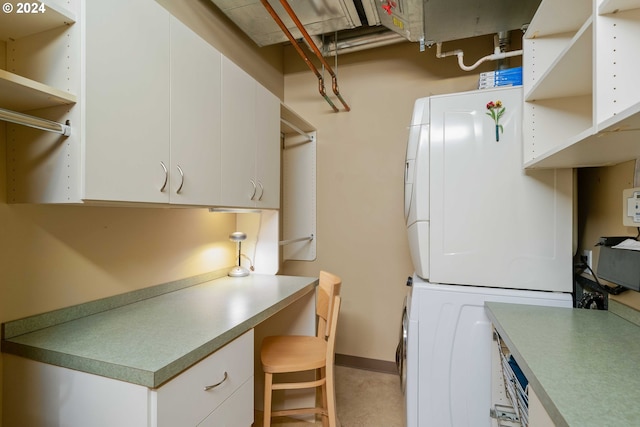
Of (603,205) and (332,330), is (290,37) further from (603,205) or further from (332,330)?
(603,205)

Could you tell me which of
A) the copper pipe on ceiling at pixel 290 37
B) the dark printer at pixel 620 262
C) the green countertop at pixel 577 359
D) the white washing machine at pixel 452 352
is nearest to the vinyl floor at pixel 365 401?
the white washing machine at pixel 452 352

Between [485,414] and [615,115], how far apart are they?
1.41 metres

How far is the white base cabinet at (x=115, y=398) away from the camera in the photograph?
0.84 m

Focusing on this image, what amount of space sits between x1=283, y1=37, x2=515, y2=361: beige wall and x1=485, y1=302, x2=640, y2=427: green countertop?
1245 mm

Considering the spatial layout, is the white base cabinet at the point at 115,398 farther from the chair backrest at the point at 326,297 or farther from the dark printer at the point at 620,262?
the dark printer at the point at 620,262

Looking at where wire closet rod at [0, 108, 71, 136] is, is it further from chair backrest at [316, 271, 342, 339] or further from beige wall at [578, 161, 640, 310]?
beige wall at [578, 161, 640, 310]

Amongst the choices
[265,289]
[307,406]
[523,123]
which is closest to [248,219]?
[265,289]

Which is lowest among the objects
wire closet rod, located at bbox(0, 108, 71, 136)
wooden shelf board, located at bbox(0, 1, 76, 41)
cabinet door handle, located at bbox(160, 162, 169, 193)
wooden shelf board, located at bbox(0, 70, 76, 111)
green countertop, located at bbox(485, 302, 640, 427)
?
green countertop, located at bbox(485, 302, 640, 427)

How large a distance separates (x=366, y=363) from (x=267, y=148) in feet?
6.59

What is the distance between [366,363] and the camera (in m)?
2.62

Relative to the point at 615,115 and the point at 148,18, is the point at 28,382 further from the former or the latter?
the point at 615,115

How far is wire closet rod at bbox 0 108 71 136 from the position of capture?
798 millimetres

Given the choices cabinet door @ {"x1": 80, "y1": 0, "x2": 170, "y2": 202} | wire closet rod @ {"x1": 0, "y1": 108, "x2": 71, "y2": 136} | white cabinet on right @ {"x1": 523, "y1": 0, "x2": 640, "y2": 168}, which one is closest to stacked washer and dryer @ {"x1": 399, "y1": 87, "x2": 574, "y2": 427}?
white cabinet on right @ {"x1": 523, "y1": 0, "x2": 640, "y2": 168}

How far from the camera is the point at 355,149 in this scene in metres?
2.71
